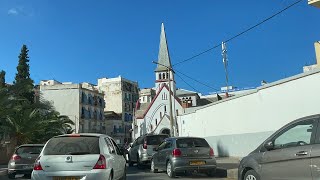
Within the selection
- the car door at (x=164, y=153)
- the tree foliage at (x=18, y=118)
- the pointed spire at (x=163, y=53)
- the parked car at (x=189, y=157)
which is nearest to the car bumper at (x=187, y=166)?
the parked car at (x=189, y=157)

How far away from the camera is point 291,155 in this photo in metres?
8.38

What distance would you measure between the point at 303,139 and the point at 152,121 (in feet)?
254

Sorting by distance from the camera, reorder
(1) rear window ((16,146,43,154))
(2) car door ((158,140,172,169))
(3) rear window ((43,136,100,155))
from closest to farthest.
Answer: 1. (3) rear window ((43,136,100,155))
2. (2) car door ((158,140,172,169))
3. (1) rear window ((16,146,43,154))

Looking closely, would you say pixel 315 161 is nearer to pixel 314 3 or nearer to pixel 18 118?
pixel 314 3

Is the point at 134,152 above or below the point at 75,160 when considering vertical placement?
above

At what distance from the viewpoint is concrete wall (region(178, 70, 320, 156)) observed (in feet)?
57.7

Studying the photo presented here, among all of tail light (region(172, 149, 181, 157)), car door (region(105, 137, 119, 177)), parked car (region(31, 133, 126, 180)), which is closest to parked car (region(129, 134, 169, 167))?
tail light (region(172, 149, 181, 157))

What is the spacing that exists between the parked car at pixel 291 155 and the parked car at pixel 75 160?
352 cm

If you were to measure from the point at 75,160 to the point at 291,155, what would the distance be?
5.00 meters

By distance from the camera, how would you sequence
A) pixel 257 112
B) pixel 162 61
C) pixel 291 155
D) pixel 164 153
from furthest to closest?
pixel 162 61 < pixel 257 112 < pixel 164 153 < pixel 291 155

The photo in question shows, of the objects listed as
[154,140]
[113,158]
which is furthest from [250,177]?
[154,140]

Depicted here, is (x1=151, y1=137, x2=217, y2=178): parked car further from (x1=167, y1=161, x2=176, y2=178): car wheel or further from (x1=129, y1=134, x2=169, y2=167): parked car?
(x1=129, y1=134, x2=169, y2=167): parked car

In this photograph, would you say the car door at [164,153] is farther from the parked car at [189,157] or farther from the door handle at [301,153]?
the door handle at [301,153]

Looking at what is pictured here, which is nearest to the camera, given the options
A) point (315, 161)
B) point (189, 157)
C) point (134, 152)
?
point (315, 161)
